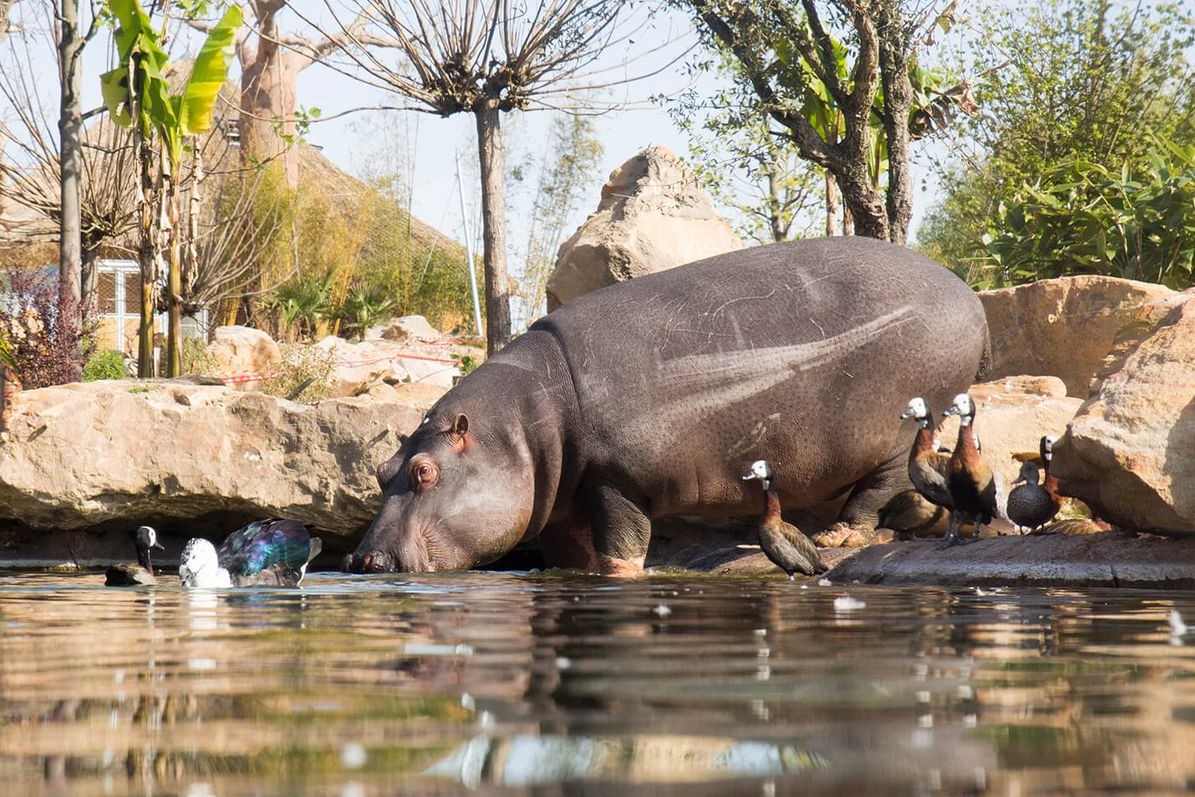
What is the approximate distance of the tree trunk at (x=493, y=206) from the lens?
14164 mm

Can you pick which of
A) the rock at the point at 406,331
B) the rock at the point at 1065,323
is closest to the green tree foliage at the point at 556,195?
the rock at the point at 406,331

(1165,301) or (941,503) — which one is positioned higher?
(1165,301)

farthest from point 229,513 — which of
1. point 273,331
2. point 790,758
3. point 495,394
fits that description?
point 273,331

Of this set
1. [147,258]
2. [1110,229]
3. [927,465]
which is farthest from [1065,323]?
[147,258]

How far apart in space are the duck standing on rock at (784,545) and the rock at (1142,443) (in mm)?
1338

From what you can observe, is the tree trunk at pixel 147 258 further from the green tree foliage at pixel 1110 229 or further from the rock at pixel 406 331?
the rock at pixel 406 331

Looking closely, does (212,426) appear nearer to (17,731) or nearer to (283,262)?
(17,731)

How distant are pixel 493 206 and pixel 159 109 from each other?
350 cm

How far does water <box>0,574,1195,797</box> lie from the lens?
5.31ft

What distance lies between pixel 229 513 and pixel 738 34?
6938mm

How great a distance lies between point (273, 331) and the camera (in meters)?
29.5

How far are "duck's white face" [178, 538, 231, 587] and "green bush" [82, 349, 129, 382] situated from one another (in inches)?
409

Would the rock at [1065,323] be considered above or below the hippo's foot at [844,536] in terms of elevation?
above

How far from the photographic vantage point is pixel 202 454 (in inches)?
375
